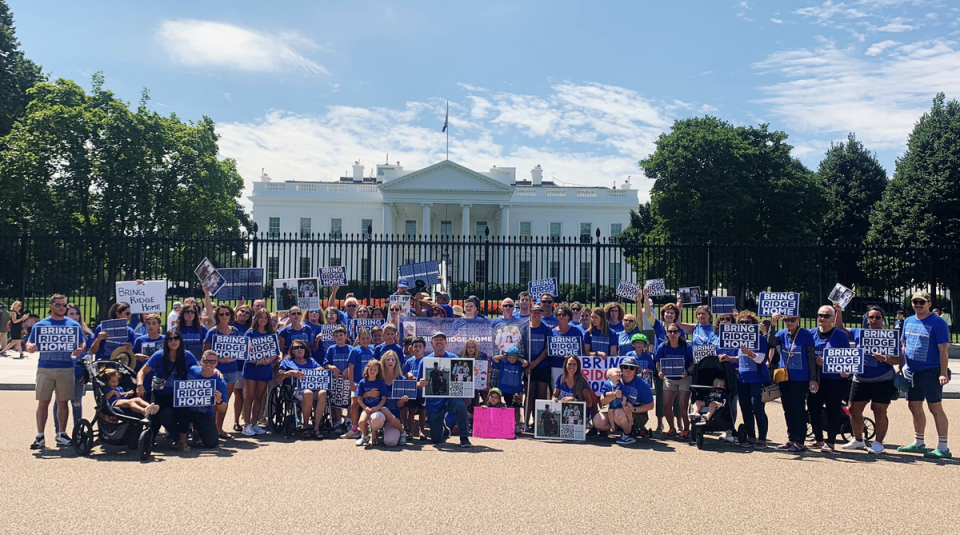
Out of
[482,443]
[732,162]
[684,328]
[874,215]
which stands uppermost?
[732,162]

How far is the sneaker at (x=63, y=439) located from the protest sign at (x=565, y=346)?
5772 mm

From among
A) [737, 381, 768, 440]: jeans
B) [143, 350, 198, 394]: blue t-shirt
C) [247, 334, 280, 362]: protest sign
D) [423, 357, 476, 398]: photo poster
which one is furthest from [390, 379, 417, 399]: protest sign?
[737, 381, 768, 440]: jeans

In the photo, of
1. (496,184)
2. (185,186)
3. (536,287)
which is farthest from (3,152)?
(496,184)

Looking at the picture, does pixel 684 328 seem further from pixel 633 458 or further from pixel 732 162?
pixel 732 162

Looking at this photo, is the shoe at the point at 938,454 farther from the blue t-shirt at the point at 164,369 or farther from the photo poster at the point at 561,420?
the blue t-shirt at the point at 164,369

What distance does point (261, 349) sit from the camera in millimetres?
9055

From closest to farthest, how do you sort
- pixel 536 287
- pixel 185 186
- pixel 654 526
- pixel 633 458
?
pixel 654 526 < pixel 633 458 < pixel 536 287 < pixel 185 186

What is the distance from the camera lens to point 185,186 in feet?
99.5

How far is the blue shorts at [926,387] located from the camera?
8.06m

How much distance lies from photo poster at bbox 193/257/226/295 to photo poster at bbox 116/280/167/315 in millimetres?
1011

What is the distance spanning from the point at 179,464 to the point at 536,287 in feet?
22.2

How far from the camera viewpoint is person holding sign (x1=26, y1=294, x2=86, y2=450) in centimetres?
795

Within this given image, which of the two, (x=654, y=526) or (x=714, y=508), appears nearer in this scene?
(x=654, y=526)

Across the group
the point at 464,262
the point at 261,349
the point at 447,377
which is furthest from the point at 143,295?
the point at 464,262
